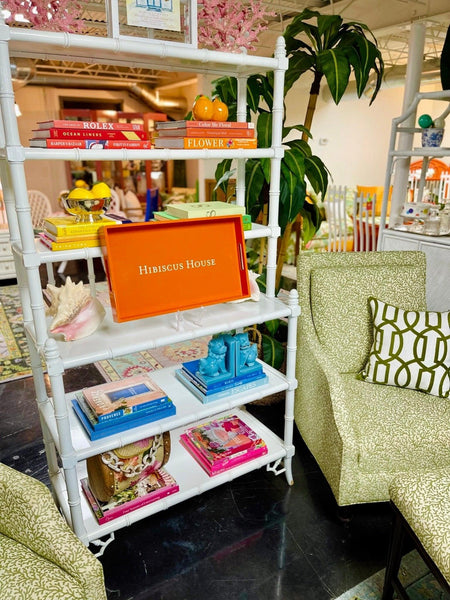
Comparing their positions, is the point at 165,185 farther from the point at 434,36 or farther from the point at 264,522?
the point at 264,522

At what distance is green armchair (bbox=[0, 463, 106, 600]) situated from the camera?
1033 mm

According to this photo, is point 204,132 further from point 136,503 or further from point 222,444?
point 136,503

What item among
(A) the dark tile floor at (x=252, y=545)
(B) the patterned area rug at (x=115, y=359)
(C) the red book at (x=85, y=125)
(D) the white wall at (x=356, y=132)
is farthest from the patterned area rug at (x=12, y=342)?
(D) the white wall at (x=356, y=132)

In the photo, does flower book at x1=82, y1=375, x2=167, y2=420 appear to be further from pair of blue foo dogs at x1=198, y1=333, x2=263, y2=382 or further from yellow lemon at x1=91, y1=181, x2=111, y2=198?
yellow lemon at x1=91, y1=181, x2=111, y2=198

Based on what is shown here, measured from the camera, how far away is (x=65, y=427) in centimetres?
138

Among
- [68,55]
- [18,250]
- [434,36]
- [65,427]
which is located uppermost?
[434,36]

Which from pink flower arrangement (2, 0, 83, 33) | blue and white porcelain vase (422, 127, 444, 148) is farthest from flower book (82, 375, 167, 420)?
blue and white porcelain vase (422, 127, 444, 148)

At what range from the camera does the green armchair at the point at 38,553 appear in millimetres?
1033

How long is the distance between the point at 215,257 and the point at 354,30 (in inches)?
54.2

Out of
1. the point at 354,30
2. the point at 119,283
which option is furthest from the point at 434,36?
the point at 119,283

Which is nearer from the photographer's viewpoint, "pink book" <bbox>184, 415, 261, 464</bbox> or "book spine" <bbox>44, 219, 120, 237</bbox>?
"book spine" <bbox>44, 219, 120, 237</bbox>

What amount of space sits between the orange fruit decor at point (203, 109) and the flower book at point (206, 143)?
0.30 ft

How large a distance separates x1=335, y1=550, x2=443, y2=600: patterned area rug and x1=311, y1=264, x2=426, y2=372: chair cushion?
76 centimetres

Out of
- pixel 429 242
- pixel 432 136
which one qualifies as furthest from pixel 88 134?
pixel 432 136
